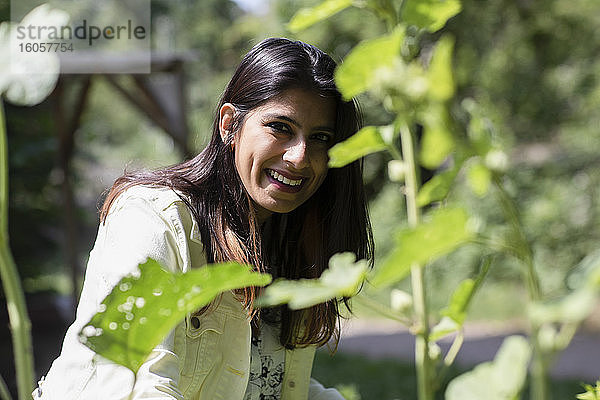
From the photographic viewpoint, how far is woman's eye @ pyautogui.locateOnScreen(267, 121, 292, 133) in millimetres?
1200

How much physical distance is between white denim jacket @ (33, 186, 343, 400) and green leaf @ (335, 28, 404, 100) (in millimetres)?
492

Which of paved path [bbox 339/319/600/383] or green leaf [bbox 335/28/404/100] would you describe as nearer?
green leaf [bbox 335/28/404/100]

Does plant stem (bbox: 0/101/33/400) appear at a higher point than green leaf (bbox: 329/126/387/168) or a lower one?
lower

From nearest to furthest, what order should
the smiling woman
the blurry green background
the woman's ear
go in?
the smiling woman < the woman's ear < the blurry green background

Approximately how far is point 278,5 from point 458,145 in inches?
268

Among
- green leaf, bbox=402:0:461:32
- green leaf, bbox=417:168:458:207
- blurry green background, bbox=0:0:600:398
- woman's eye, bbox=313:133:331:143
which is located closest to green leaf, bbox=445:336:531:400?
green leaf, bbox=417:168:458:207

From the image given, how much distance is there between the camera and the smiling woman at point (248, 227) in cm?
96

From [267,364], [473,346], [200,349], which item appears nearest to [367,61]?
[200,349]

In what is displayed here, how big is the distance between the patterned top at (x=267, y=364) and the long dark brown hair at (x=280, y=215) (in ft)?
0.10

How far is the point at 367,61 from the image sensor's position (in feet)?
1.21

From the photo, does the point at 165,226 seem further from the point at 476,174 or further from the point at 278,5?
the point at 278,5

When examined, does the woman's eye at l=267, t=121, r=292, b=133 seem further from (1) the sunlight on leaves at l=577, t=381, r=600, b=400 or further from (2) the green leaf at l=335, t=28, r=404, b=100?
(2) the green leaf at l=335, t=28, r=404, b=100

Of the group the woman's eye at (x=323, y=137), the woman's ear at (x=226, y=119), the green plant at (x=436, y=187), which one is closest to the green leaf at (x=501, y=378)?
the green plant at (x=436, y=187)

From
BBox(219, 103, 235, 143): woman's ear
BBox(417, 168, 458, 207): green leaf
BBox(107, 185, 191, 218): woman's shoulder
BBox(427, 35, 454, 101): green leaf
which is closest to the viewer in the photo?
BBox(427, 35, 454, 101): green leaf
